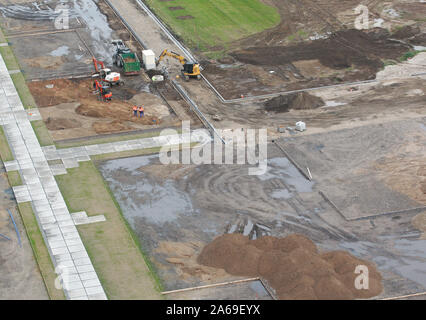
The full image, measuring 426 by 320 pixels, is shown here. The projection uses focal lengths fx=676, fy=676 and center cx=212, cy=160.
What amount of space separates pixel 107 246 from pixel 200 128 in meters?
15.5

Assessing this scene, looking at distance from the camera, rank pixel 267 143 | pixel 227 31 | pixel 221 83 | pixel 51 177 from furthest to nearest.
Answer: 1. pixel 227 31
2. pixel 221 83
3. pixel 267 143
4. pixel 51 177

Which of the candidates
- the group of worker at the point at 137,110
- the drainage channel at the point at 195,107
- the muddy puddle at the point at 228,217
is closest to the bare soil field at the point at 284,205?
the muddy puddle at the point at 228,217

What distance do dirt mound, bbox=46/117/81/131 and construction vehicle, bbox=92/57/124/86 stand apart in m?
6.45

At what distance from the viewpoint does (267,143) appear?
48.7m

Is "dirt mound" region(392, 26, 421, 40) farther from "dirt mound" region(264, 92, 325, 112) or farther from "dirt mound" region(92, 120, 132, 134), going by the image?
"dirt mound" region(92, 120, 132, 134)

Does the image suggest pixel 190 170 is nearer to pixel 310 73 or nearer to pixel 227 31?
pixel 310 73

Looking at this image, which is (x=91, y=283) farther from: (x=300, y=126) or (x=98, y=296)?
(x=300, y=126)

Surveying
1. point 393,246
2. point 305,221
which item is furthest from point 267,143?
point 393,246

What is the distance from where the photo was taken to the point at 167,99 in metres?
55.0

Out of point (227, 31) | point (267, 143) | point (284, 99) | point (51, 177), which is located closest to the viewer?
point (51, 177)

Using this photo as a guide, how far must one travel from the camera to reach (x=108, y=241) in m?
38.3

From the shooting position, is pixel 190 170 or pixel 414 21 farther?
pixel 414 21

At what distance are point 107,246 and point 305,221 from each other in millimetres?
11681

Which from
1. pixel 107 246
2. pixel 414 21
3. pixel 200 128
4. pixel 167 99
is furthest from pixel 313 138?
pixel 414 21
